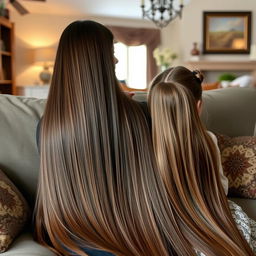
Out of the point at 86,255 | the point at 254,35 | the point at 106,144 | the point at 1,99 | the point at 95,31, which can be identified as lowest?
the point at 86,255

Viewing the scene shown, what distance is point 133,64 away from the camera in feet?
25.9

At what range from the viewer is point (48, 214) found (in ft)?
3.85

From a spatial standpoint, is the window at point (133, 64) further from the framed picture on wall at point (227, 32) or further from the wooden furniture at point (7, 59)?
the wooden furniture at point (7, 59)

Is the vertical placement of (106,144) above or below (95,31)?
below

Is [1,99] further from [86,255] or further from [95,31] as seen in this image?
[86,255]

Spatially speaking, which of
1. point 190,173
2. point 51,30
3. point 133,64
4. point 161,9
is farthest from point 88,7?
point 190,173

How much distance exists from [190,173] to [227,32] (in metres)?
6.38

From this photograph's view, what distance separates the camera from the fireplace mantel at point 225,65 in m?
7.04

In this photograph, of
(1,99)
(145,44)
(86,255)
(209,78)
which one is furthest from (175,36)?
(86,255)

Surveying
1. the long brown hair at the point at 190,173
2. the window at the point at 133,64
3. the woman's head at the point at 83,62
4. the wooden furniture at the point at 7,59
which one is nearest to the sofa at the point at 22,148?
the woman's head at the point at 83,62

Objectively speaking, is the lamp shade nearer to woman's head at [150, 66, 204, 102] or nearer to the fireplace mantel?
the fireplace mantel

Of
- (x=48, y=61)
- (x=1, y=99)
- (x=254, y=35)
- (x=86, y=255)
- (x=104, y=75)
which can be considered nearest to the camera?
(x=86, y=255)

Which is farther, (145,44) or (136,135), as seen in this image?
(145,44)

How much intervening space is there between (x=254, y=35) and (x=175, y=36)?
61.4 inches
